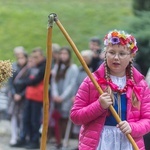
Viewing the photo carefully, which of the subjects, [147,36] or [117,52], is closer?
[117,52]

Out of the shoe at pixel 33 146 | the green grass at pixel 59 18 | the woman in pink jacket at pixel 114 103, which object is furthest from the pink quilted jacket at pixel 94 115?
the green grass at pixel 59 18

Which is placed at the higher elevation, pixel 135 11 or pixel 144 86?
pixel 135 11

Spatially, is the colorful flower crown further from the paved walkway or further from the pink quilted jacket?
the paved walkway

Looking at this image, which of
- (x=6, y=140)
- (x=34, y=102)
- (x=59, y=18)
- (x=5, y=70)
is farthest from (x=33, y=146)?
(x=59, y=18)

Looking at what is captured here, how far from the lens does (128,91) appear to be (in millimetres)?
6648

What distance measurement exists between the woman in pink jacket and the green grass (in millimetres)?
10840

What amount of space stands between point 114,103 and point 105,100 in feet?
0.65

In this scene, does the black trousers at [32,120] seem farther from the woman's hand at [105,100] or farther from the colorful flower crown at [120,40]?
the woman's hand at [105,100]

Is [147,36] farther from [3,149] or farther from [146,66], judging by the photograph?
[3,149]

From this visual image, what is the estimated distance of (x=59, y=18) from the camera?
65.5 ft

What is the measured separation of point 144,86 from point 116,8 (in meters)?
14.1

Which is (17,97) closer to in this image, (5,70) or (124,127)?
(124,127)

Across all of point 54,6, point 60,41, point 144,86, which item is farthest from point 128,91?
point 54,6

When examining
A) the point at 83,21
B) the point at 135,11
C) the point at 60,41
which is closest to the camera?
the point at 135,11
